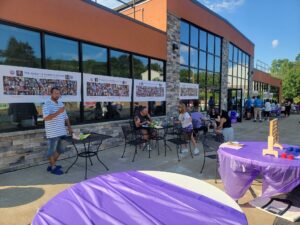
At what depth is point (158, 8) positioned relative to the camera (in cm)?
906

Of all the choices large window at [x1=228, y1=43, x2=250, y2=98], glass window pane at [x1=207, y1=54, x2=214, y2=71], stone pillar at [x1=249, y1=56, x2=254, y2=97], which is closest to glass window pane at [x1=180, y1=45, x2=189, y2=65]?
Answer: glass window pane at [x1=207, y1=54, x2=214, y2=71]

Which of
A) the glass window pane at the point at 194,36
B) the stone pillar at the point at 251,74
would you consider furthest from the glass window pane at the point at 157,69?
the stone pillar at the point at 251,74

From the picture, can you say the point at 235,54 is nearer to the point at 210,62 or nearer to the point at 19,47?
the point at 210,62

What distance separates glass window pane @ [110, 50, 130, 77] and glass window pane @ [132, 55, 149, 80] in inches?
12.5

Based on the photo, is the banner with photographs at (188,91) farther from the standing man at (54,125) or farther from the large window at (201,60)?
the standing man at (54,125)

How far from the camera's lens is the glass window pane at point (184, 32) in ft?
33.3

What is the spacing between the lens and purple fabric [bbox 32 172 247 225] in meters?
1.43

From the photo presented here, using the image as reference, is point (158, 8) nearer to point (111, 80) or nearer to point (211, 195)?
point (111, 80)

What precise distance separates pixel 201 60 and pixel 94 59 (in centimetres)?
685

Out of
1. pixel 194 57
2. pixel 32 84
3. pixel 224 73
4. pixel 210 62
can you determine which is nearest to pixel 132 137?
pixel 32 84

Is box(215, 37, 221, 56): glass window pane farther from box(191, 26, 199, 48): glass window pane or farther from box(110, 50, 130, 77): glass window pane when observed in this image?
box(110, 50, 130, 77): glass window pane

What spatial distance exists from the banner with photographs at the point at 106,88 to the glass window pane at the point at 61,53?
18.2 inches

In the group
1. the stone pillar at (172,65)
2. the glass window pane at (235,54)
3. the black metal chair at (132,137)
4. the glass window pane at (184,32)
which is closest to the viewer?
the black metal chair at (132,137)

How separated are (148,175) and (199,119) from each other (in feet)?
19.3
